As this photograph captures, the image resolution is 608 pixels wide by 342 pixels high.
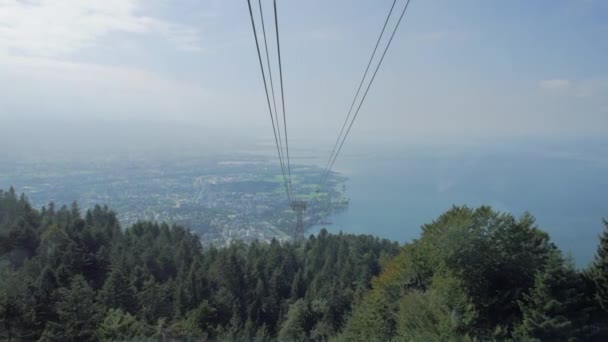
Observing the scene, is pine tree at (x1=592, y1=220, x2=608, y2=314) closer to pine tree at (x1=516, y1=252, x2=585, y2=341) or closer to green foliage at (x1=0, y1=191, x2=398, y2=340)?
pine tree at (x1=516, y1=252, x2=585, y2=341)

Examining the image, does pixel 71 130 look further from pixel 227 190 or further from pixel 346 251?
pixel 346 251

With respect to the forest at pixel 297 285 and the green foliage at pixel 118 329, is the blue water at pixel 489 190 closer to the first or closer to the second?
the forest at pixel 297 285

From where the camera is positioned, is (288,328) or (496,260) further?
(288,328)

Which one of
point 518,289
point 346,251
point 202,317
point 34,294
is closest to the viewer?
point 518,289

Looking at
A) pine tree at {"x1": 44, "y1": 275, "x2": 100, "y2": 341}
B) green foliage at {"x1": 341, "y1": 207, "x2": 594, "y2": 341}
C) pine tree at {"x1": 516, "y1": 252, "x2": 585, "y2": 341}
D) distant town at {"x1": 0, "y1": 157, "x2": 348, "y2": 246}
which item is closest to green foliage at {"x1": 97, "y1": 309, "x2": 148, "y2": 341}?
pine tree at {"x1": 44, "y1": 275, "x2": 100, "y2": 341}

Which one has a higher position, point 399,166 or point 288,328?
point 399,166

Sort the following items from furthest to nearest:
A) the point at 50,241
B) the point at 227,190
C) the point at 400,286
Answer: the point at 227,190 → the point at 50,241 → the point at 400,286

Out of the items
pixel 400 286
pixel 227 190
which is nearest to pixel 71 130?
pixel 227 190
